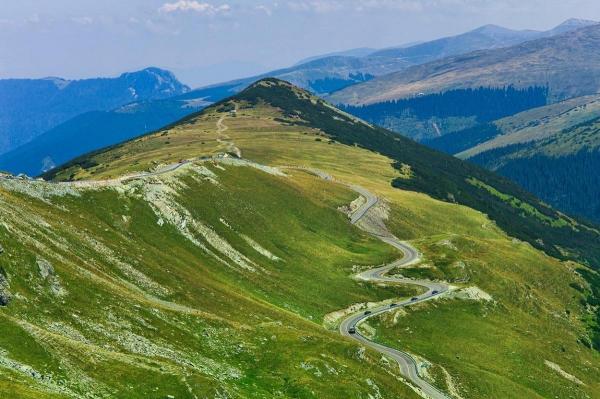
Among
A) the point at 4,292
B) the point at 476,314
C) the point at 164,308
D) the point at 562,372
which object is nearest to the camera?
the point at 4,292

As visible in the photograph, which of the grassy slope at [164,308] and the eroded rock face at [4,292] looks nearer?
the grassy slope at [164,308]

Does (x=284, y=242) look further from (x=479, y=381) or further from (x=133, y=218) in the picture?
(x=479, y=381)

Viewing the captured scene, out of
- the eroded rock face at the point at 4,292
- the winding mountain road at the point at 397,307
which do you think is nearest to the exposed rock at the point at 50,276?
the eroded rock face at the point at 4,292

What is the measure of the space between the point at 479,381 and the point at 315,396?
50.5m

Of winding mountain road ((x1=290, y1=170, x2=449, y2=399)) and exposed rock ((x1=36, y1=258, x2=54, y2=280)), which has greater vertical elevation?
exposed rock ((x1=36, y1=258, x2=54, y2=280))

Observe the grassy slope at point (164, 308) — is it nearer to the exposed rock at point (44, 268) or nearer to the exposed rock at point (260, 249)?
the exposed rock at point (44, 268)

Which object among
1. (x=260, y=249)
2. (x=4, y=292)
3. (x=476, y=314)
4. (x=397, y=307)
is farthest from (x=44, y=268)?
(x=476, y=314)

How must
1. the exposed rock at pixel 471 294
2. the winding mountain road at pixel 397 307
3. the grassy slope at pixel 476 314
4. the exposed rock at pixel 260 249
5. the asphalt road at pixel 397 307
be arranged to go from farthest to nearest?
the exposed rock at pixel 471 294
the exposed rock at pixel 260 249
the grassy slope at pixel 476 314
the winding mountain road at pixel 397 307
the asphalt road at pixel 397 307

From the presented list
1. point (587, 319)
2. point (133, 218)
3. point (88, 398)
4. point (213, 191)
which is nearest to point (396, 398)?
point (88, 398)

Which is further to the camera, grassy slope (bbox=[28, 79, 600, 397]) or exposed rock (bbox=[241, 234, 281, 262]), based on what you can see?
exposed rock (bbox=[241, 234, 281, 262])

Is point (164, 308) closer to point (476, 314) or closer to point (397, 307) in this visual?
point (397, 307)

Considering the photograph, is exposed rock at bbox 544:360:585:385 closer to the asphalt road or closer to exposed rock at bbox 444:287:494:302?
exposed rock at bbox 444:287:494:302

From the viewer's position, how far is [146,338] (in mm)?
68375

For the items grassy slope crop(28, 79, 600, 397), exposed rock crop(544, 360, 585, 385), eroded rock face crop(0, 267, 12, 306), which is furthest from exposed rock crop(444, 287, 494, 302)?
eroded rock face crop(0, 267, 12, 306)
